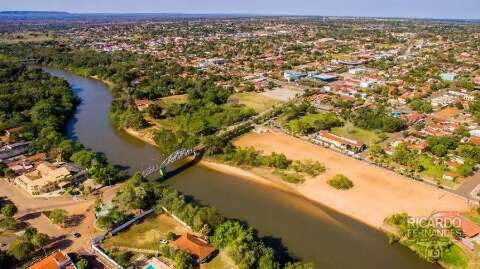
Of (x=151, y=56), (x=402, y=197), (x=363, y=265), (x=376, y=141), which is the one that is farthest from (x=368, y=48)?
(x=363, y=265)

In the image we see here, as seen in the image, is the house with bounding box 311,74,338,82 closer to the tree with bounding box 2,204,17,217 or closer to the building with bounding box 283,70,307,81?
the building with bounding box 283,70,307,81

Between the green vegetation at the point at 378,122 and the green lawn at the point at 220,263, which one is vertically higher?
the green vegetation at the point at 378,122

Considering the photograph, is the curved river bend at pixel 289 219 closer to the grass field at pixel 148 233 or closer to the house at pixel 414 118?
the grass field at pixel 148 233

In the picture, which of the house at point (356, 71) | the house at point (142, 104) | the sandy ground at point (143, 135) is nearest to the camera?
the sandy ground at point (143, 135)

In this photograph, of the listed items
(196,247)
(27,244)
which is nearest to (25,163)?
(27,244)

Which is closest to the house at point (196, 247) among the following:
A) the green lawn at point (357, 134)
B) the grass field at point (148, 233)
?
the grass field at point (148, 233)

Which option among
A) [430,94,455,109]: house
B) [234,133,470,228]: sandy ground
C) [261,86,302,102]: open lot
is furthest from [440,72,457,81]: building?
[234,133,470,228]: sandy ground
